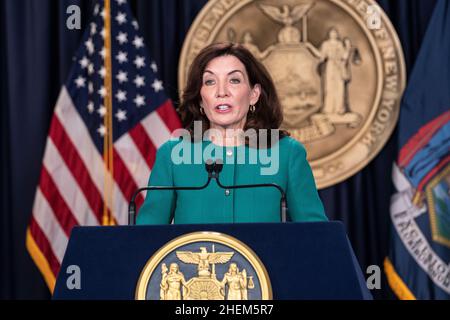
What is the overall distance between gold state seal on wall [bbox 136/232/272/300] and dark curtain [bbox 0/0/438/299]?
3.42 metres

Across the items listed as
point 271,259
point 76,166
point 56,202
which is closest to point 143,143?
point 76,166

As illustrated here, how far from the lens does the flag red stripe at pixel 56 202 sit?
506 centimetres

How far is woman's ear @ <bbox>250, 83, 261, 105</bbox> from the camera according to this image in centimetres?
289

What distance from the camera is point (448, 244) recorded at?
197 inches

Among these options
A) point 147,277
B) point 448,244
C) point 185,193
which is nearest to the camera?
point 147,277

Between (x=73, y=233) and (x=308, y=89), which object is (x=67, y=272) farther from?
(x=308, y=89)

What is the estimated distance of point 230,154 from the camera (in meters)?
2.75

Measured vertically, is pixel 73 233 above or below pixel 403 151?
below

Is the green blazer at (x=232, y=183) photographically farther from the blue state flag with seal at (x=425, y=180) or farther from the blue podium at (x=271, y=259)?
the blue state flag with seal at (x=425, y=180)

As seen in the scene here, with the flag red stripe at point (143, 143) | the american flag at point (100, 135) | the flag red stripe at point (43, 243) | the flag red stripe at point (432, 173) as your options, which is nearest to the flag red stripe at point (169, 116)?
the american flag at point (100, 135)

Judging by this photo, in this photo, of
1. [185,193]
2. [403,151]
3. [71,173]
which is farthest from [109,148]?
[185,193]

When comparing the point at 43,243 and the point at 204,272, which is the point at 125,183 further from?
the point at 204,272

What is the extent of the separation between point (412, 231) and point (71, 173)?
7.46ft

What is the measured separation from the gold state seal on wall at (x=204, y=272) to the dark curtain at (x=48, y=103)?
342 centimetres
